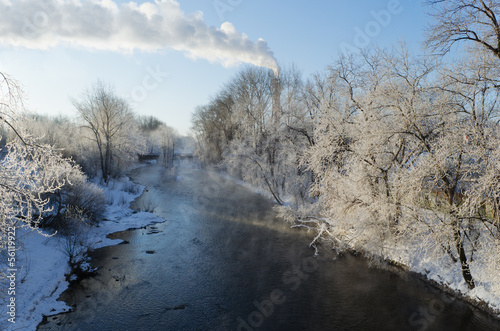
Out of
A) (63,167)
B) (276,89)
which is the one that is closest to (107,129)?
(276,89)

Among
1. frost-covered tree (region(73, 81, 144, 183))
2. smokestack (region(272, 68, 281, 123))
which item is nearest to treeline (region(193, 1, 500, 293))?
smokestack (region(272, 68, 281, 123))

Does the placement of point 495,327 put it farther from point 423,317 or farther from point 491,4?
point 491,4

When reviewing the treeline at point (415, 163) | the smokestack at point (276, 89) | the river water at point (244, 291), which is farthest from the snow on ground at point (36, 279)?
the smokestack at point (276, 89)

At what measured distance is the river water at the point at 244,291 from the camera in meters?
9.86

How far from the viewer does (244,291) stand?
38.8 feet

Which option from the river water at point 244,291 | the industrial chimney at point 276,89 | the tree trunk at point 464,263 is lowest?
the river water at point 244,291

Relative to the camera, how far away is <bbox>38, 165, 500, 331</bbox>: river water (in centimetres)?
986

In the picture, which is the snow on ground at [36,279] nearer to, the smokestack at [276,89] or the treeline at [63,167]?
the treeline at [63,167]

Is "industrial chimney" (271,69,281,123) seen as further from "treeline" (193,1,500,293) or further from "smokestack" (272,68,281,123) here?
"treeline" (193,1,500,293)

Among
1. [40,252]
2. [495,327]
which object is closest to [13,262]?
[40,252]

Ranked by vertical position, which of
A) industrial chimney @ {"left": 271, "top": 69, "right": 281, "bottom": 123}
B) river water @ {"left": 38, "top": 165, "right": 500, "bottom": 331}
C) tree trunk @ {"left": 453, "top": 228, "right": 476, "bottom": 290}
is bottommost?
river water @ {"left": 38, "top": 165, "right": 500, "bottom": 331}

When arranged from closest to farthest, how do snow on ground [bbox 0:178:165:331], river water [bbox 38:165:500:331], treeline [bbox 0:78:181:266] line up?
treeline [bbox 0:78:181:266], snow on ground [bbox 0:178:165:331], river water [bbox 38:165:500:331]

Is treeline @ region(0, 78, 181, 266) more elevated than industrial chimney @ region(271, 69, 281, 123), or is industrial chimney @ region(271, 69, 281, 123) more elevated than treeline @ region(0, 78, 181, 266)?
industrial chimney @ region(271, 69, 281, 123)

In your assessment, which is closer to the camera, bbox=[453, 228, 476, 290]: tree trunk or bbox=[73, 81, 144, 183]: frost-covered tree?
bbox=[453, 228, 476, 290]: tree trunk
